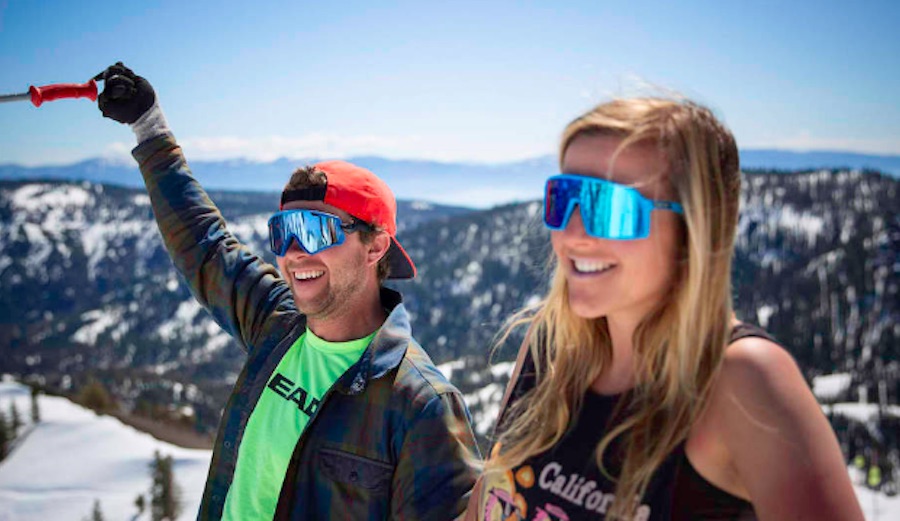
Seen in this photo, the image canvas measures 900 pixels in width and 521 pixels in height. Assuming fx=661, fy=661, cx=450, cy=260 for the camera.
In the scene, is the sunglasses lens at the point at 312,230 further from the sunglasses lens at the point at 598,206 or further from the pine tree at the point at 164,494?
the pine tree at the point at 164,494

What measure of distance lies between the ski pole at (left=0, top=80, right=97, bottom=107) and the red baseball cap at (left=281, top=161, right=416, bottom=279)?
1.74 meters

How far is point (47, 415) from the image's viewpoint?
3019 inches

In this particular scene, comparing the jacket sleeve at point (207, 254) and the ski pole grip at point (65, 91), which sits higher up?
the ski pole grip at point (65, 91)

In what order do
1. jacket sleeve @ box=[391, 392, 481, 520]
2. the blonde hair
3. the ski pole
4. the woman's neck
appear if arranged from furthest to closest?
the ski pole < jacket sleeve @ box=[391, 392, 481, 520] < the woman's neck < the blonde hair

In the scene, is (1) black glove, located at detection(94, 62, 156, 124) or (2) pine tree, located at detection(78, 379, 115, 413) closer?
(1) black glove, located at detection(94, 62, 156, 124)

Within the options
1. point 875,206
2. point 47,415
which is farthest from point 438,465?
point 875,206

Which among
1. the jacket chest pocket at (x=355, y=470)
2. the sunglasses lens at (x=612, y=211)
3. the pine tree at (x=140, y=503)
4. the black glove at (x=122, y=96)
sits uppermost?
the black glove at (x=122, y=96)

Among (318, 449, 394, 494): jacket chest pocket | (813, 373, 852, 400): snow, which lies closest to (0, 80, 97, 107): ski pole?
(318, 449, 394, 494): jacket chest pocket

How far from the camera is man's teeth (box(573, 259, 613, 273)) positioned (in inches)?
90.3

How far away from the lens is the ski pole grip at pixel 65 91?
14.5ft

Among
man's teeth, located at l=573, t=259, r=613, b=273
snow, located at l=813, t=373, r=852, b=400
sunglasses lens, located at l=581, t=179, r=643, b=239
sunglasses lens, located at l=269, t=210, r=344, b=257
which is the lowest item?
snow, located at l=813, t=373, r=852, b=400

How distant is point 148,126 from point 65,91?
1.85 feet

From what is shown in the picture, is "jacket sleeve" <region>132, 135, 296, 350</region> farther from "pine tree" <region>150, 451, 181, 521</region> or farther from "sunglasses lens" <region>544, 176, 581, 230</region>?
"pine tree" <region>150, 451, 181, 521</region>

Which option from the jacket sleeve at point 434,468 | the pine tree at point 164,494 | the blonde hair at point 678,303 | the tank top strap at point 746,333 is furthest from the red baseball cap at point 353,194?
the pine tree at point 164,494
